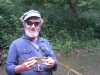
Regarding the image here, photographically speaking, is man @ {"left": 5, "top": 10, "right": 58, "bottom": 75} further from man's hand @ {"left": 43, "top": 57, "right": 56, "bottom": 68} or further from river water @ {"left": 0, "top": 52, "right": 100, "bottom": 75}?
river water @ {"left": 0, "top": 52, "right": 100, "bottom": 75}

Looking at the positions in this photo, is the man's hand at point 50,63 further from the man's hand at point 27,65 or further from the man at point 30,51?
the man's hand at point 27,65

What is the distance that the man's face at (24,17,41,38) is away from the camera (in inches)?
104

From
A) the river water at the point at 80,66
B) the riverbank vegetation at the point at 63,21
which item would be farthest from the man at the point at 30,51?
the riverbank vegetation at the point at 63,21

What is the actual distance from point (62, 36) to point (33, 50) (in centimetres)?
1296

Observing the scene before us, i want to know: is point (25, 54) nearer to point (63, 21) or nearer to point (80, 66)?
point (80, 66)

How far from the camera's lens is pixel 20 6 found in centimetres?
1477

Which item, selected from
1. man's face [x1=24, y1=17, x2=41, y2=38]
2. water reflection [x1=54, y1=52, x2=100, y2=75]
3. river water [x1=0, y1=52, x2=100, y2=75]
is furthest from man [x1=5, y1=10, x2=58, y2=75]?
water reflection [x1=54, y1=52, x2=100, y2=75]

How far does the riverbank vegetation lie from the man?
10242 millimetres

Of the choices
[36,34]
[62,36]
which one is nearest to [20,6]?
[62,36]

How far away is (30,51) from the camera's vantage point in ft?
8.59

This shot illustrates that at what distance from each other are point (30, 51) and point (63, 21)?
14.3 m

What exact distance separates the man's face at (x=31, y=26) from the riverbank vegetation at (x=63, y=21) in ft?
33.6

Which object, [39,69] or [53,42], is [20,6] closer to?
[53,42]

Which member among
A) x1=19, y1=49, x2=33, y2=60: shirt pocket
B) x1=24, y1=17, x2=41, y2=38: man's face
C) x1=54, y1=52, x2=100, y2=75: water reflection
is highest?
x1=24, y1=17, x2=41, y2=38: man's face
